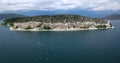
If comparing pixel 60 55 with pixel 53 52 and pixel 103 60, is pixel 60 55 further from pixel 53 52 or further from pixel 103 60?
pixel 103 60

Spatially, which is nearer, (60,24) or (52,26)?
(52,26)

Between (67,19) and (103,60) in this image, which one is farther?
(67,19)

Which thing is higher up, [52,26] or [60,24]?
[60,24]

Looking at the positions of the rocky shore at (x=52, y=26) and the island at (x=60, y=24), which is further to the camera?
the island at (x=60, y=24)

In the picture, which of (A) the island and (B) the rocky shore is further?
(A) the island

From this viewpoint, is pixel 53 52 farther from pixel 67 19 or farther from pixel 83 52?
pixel 67 19

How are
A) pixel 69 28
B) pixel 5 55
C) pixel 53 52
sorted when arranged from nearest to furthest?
pixel 5 55
pixel 53 52
pixel 69 28

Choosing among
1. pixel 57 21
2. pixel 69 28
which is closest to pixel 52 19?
pixel 57 21

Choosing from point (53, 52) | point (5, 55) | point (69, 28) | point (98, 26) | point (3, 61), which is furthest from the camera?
point (98, 26)

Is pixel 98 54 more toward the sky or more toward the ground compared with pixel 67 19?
more toward the ground

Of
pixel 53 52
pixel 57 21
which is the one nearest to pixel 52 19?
pixel 57 21
